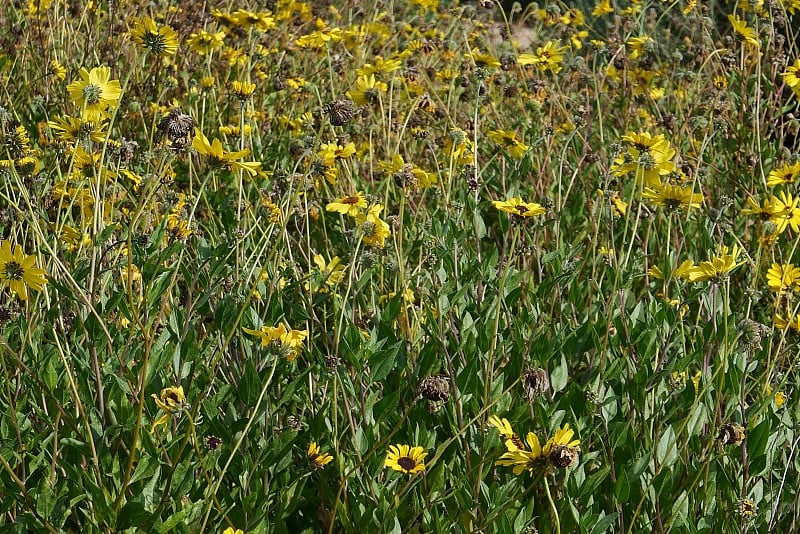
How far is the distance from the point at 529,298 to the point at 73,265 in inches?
43.4

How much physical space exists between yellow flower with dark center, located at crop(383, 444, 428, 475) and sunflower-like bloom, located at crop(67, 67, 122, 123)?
835 mm

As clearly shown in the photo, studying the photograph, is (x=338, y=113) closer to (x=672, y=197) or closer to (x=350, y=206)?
(x=350, y=206)

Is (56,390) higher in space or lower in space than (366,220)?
lower

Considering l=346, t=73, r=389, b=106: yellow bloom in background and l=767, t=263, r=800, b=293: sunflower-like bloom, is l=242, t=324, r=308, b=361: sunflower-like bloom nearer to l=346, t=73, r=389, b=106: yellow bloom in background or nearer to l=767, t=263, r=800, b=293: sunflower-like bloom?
l=767, t=263, r=800, b=293: sunflower-like bloom

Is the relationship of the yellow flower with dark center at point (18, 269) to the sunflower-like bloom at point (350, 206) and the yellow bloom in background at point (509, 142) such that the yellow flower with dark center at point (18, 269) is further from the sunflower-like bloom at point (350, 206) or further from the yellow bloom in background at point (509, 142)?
the yellow bloom in background at point (509, 142)

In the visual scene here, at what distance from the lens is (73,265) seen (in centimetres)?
204

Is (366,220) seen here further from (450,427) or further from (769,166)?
(769,166)

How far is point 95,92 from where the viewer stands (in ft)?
5.71

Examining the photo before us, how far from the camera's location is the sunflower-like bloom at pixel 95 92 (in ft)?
5.70

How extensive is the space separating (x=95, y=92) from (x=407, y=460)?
903 millimetres

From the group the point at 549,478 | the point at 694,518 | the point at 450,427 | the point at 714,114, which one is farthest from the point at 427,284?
the point at 714,114

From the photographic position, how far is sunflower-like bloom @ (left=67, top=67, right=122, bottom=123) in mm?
1738

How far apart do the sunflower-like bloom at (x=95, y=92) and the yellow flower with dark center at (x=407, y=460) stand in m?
0.84

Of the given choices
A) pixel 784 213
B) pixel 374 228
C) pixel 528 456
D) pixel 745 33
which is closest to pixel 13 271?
pixel 374 228
